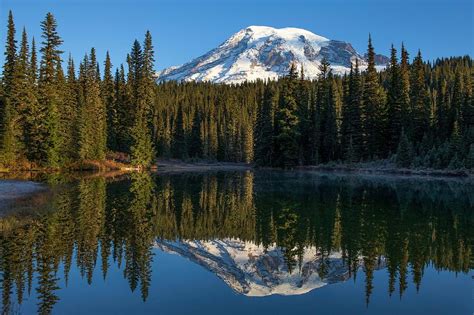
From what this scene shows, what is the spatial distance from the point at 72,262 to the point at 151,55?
2885 inches

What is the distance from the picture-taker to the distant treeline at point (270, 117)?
6266 centimetres

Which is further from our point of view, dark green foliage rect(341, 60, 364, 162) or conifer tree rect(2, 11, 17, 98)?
dark green foliage rect(341, 60, 364, 162)

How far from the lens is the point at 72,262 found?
596 inches

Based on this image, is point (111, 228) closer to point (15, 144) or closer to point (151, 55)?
point (15, 144)

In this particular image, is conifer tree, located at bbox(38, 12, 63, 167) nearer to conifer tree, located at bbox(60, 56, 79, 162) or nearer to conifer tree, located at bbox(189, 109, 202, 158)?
conifer tree, located at bbox(60, 56, 79, 162)

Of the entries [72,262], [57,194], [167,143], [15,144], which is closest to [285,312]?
[72,262]

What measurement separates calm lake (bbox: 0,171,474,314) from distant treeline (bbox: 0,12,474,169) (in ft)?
122

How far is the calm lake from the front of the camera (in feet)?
38.1

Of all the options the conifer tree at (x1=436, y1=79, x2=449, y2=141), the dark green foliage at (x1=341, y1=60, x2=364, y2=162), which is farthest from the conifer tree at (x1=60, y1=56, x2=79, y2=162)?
the conifer tree at (x1=436, y1=79, x2=449, y2=141)

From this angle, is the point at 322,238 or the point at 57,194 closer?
A: the point at 322,238

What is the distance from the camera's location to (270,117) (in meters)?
86.6

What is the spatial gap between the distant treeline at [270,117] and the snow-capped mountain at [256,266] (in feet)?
144

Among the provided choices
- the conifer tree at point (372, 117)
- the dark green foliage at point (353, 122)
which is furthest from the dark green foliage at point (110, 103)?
the conifer tree at point (372, 117)

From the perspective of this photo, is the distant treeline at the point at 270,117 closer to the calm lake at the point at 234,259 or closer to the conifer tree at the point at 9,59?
the conifer tree at the point at 9,59
